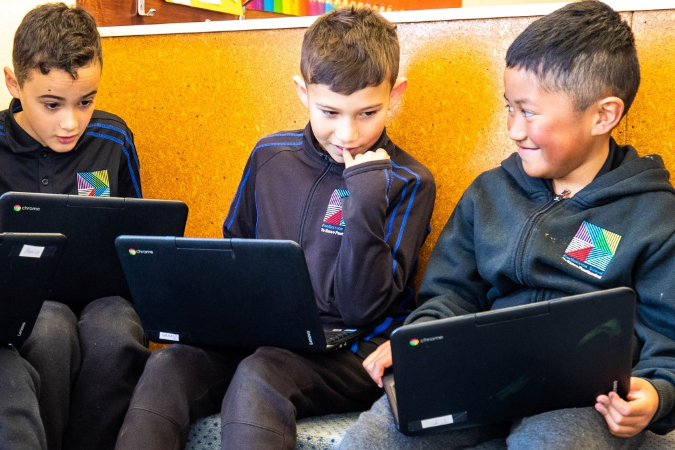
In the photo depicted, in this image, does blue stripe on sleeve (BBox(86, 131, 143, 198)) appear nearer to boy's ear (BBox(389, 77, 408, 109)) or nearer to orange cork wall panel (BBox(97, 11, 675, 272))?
orange cork wall panel (BBox(97, 11, 675, 272))

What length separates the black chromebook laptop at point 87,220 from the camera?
1307 millimetres

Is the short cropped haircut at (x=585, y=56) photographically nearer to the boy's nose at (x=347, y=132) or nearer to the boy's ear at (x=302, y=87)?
the boy's nose at (x=347, y=132)

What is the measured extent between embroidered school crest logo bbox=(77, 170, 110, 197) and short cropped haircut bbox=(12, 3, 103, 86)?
209mm

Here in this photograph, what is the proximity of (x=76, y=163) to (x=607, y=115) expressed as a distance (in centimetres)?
109

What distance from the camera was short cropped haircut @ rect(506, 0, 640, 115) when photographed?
122 centimetres

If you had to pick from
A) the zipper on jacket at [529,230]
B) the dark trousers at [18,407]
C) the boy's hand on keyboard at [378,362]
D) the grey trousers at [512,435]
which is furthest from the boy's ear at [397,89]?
the dark trousers at [18,407]

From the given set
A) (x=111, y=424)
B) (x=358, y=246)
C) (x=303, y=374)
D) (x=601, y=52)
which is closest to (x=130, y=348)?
(x=111, y=424)

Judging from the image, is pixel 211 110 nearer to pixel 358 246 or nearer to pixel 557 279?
pixel 358 246

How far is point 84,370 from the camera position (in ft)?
4.50

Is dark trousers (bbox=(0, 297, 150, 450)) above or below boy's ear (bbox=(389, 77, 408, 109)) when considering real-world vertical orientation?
below

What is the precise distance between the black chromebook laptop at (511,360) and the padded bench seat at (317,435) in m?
0.17

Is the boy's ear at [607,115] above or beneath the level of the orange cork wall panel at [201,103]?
above

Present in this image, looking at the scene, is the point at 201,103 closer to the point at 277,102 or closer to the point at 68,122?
the point at 277,102

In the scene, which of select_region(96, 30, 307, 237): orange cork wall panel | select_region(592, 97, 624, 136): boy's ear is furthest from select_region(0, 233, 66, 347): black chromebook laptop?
select_region(592, 97, 624, 136): boy's ear
